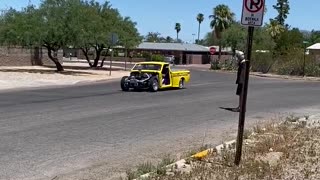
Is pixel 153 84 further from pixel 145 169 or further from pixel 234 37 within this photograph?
pixel 234 37

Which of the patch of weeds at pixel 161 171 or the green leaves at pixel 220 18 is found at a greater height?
the green leaves at pixel 220 18

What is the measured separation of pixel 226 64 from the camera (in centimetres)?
6500

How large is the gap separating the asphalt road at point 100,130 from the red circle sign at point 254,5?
2.99 m

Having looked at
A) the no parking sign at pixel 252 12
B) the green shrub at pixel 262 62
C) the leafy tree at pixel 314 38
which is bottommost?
the green shrub at pixel 262 62

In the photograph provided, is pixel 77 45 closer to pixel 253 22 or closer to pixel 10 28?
pixel 10 28

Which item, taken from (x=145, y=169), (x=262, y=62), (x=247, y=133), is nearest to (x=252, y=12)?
(x=145, y=169)

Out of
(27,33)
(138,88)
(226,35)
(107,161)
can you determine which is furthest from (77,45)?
(226,35)

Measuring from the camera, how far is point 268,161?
27.1ft

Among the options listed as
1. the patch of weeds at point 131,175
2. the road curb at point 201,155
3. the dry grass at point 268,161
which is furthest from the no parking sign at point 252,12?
the patch of weeds at point 131,175

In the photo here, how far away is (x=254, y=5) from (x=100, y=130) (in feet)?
17.5

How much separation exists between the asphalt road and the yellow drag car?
4.48 m

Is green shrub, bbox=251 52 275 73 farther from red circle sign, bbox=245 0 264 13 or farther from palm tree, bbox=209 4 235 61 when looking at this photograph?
red circle sign, bbox=245 0 264 13

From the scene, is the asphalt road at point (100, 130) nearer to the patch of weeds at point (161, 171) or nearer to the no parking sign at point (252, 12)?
the patch of weeds at point (161, 171)

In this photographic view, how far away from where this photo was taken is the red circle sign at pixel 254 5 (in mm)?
7570
